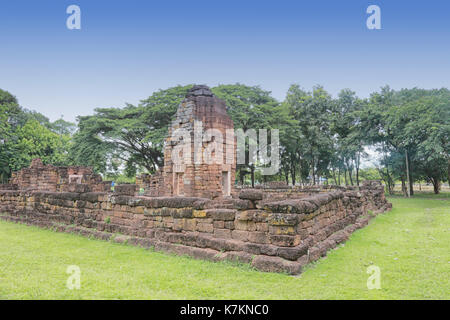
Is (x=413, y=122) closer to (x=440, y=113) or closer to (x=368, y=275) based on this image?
(x=440, y=113)

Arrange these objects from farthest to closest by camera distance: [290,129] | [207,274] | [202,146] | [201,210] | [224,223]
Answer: [290,129] → [202,146] → [201,210] → [224,223] → [207,274]

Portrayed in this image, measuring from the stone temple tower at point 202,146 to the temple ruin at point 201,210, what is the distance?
1.6 inches

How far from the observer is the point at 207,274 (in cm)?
491

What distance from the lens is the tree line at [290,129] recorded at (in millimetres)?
22359

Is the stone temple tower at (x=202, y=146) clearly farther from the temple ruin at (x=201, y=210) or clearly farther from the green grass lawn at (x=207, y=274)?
the green grass lawn at (x=207, y=274)

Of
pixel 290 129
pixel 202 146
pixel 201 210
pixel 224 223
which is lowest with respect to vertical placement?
pixel 224 223

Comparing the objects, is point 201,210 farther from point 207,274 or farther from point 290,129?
point 290,129

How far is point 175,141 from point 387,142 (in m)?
23.3

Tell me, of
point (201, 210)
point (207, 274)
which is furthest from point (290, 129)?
point (207, 274)

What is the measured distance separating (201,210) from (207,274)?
1.78 meters

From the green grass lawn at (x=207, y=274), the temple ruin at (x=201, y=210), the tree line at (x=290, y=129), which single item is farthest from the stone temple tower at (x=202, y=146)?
the tree line at (x=290, y=129)

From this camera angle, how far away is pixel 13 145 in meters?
31.4

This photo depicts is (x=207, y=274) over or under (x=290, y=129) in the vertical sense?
under
